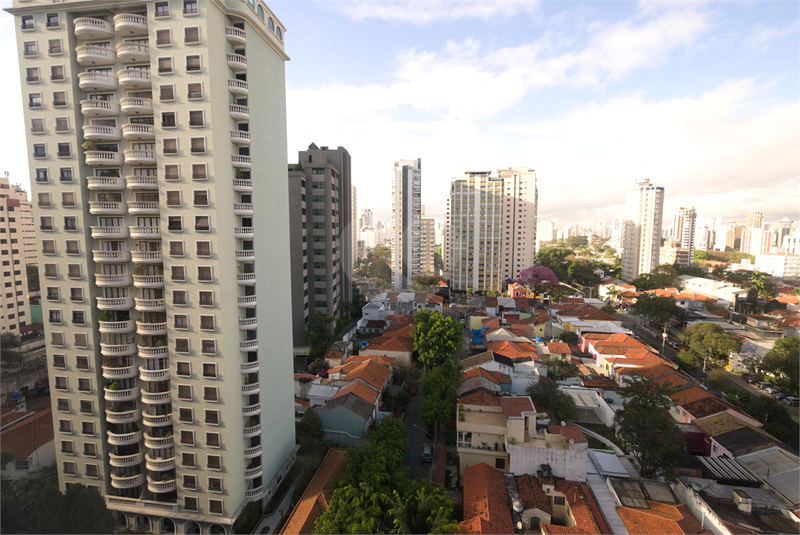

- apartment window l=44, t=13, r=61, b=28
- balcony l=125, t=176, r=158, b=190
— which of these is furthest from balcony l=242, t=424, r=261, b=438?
apartment window l=44, t=13, r=61, b=28

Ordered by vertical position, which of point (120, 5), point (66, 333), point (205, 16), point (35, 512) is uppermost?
point (120, 5)

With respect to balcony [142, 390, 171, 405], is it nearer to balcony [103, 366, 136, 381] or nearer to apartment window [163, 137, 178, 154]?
balcony [103, 366, 136, 381]

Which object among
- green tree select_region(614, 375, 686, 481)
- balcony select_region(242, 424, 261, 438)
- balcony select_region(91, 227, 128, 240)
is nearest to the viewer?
→ balcony select_region(91, 227, 128, 240)

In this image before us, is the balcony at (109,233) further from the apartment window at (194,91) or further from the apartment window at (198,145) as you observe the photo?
the apartment window at (194,91)

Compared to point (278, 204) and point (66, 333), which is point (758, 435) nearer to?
point (278, 204)

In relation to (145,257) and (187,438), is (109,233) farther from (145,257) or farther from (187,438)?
(187,438)

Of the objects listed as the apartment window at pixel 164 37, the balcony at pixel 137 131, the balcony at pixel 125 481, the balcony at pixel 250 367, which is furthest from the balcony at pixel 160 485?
the apartment window at pixel 164 37

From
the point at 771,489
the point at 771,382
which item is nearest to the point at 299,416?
the point at 771,489
